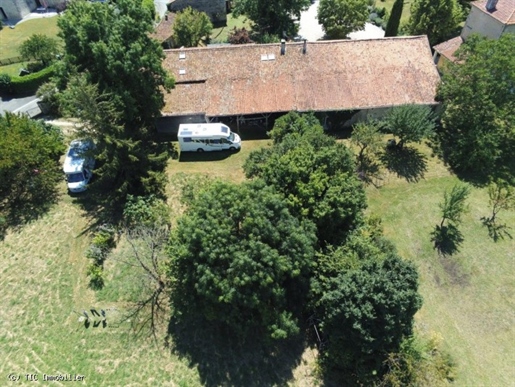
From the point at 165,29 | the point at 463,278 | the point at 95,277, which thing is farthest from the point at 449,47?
the point at 95,277

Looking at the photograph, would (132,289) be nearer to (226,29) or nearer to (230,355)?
(230,355)

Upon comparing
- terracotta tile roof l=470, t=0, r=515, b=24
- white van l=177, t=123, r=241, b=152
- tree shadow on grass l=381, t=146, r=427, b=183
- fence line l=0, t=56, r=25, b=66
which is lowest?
tree shadow on grass l=381, t=146, r=427, b=183

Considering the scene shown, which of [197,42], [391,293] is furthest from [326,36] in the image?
[391,293]

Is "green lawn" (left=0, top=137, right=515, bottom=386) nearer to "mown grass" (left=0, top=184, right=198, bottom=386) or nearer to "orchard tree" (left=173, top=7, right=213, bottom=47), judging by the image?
"mown grass" (left=0, top=184, right=198, bottom=386)

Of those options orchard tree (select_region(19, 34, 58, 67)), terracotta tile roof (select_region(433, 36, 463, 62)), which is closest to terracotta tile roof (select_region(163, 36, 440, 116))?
terracotta tile roof (select_region(433, 36, 463, 62))

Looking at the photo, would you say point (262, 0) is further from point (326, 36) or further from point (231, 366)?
point (231, 366)

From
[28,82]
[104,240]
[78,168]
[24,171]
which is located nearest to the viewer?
[104,240]
